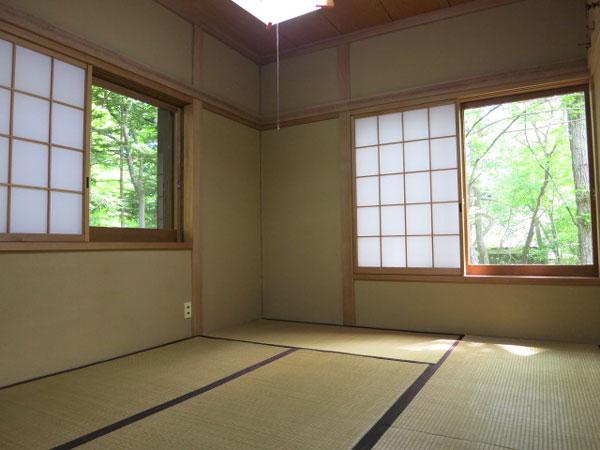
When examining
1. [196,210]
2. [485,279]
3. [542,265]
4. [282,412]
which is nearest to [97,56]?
[196,210]

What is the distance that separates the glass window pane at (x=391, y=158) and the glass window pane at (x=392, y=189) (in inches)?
2.8

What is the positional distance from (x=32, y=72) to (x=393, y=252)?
2.99 meters

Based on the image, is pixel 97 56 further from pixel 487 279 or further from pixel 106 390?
pixel 487 279

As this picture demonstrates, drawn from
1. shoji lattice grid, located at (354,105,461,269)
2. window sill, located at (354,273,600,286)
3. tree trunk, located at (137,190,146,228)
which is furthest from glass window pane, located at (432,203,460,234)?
tree trunk, located at (137,190,146,228)

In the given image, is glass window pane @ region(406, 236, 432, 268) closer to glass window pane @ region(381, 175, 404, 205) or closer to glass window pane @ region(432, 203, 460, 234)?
glass window pane @ region(432, 203, 460, 234)

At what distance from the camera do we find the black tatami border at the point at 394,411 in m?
1.58

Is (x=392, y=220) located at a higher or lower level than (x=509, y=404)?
higher

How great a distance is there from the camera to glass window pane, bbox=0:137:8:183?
2.29m

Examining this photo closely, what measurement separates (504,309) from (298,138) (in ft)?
7.94

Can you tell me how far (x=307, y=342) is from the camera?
3242 mm

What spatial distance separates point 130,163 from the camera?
3117 mm

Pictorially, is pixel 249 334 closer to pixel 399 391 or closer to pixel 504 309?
pixel 399 391

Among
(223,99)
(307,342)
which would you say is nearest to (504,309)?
(307,342)

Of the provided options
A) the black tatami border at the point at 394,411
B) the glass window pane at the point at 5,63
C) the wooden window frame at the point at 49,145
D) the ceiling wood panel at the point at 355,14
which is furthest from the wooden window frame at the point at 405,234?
the glass window pane at the point at 5,63
